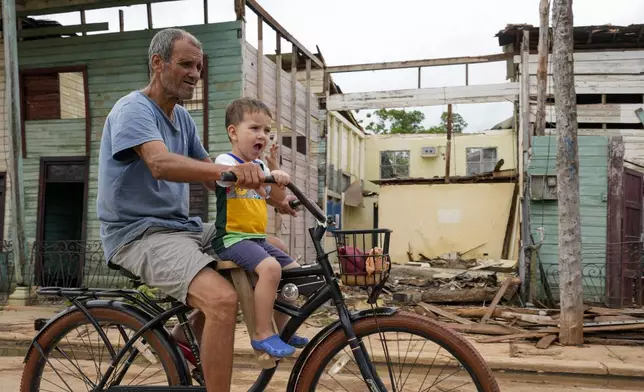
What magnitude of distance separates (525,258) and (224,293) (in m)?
9.53

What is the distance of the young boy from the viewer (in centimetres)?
265

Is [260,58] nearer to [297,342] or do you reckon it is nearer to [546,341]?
[546,341]

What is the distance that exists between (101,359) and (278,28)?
472 inches

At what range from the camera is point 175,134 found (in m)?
3.05

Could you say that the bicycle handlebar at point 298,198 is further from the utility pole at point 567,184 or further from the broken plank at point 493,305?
the broken plank at point 493,305

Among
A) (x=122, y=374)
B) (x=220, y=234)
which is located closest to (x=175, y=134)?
(x=220, y=234)

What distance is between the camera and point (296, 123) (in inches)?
637

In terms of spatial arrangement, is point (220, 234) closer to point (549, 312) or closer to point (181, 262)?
point (181, 262)

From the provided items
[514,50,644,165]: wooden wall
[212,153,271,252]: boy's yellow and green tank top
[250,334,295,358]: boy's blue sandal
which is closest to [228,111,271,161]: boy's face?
[212,153,271,252]: boy's yellow and green tank top

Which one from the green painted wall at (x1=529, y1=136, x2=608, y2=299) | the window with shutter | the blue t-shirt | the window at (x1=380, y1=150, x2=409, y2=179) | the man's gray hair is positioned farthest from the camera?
the window at (x1=380, y1=150, x2=409, y2=179)

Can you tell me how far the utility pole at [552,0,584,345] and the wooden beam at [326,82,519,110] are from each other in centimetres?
926

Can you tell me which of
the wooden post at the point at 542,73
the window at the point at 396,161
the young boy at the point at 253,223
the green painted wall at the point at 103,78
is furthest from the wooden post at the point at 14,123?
the window at the point at 396,161

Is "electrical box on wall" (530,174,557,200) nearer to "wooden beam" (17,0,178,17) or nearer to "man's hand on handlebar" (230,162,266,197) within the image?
"wooden beam" (17,0,178,17)

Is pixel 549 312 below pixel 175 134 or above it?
below
